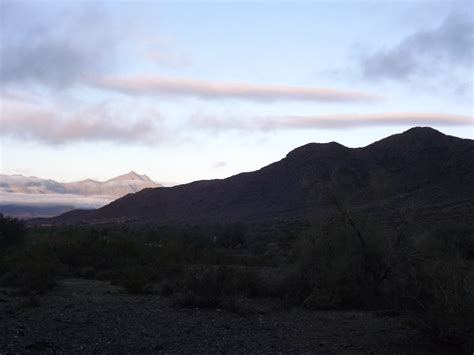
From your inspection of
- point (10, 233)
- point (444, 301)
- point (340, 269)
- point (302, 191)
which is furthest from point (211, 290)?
point (302, 191)

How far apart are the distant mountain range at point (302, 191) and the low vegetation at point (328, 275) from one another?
27.8m

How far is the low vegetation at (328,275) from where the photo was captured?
→ 11734 mm

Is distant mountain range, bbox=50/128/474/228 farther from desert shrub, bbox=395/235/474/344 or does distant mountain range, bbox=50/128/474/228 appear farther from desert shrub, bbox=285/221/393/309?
desert shrub, bbox=395/235/474/344

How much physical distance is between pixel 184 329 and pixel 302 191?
35.6 metres

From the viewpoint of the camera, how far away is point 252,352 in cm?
1150

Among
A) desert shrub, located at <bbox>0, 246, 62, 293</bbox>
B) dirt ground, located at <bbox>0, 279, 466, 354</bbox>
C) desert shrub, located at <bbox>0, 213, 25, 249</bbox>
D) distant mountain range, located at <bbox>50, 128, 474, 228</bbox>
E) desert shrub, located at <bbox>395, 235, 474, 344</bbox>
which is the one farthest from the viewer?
distant mountain range, located at <bbox>50, 128, 474, 228</bbox>

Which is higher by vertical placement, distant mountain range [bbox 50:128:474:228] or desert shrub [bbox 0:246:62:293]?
distant mountain range [bbox 50:128:474:228]

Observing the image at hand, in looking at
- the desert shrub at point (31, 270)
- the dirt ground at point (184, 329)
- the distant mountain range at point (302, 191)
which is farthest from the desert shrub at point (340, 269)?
the distant mountain range at point (302, 191)

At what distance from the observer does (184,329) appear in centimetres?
1338

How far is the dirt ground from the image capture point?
38.4 feet

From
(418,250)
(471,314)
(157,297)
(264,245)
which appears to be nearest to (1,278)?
(157,297)

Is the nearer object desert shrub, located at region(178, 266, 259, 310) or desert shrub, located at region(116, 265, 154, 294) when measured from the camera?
desert shrub, located at region(178, 266, 259, 310)

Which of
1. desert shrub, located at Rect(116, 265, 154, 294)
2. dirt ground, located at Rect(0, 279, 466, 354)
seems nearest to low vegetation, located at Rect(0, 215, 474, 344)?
desert shrub, located at Rect(116, 265, 154, 294)

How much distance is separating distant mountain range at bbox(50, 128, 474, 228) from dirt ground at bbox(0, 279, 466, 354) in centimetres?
3217
